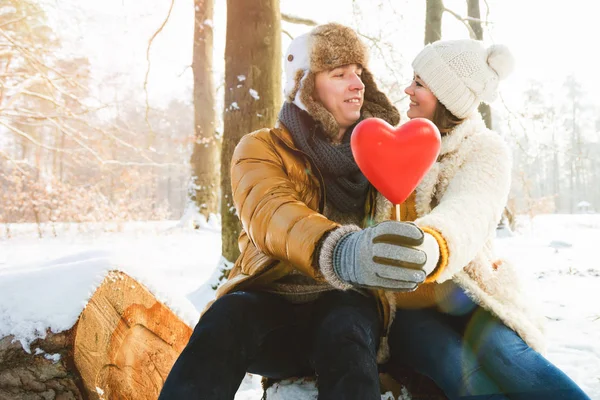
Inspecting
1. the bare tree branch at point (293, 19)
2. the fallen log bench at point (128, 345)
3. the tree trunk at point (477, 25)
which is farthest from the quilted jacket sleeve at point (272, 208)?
the tree trunk at point (477, 25)

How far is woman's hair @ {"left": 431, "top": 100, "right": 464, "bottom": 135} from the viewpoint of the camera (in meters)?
1.89

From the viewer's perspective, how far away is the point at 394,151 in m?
1.33

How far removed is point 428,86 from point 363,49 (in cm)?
A: 37

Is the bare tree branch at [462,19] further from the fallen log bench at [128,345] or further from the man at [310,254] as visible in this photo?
the fallen log bench at [128,345]

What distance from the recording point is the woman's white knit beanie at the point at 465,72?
6.15 feet

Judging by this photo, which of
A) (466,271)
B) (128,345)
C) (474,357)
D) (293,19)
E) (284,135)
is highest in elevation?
(293,19)

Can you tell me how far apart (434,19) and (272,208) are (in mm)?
6930

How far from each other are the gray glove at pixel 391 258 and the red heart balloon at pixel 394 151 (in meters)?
0.21

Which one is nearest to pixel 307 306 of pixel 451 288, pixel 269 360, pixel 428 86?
pixel 269 360

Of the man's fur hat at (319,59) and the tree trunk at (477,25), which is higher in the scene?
the tree trunk at (477,25)

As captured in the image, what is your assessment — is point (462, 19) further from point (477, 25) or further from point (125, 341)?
point (125, 341)

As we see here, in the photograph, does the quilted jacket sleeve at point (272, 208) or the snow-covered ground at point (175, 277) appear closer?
the quilted jacket sleeve at point (272, 208)

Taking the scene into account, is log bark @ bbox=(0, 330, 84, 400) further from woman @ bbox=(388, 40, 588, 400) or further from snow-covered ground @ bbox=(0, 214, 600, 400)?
woman @ bbox=(388, 40, 588, 400)

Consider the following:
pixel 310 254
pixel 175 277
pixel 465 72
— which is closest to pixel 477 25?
pixel 175 277
